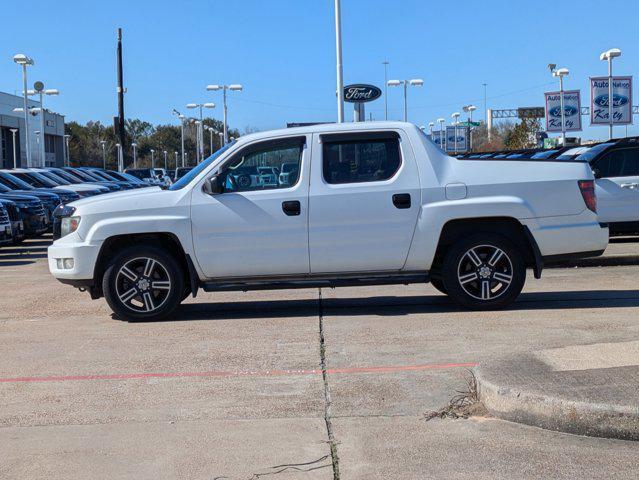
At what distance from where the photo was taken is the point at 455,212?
9336 mm

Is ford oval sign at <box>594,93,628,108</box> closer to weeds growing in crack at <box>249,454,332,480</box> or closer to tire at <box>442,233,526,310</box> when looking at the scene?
tire at <box>442,233,526,310</box>

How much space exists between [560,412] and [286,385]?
220cm

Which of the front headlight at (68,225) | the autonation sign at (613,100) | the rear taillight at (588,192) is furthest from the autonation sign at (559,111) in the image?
the front headlight at (68,225)

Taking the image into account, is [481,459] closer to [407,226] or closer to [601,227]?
[407,226]

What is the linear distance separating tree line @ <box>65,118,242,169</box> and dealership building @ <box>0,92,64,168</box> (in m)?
14.2

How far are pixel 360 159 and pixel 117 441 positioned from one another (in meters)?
4.78

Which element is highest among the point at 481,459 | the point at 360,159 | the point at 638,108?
the point at 638,108

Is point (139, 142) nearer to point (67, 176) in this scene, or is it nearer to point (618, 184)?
point (67, 176)

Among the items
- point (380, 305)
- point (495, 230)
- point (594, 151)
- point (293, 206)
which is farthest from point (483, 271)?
point (594, 151)

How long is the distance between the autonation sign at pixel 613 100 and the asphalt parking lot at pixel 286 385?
23828 mm

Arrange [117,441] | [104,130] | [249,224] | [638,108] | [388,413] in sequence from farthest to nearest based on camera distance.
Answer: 1. [104,130]
2. [638,108]
3. [249,224]
4. [388,413]
5. [117,441]

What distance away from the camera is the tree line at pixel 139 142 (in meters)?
113

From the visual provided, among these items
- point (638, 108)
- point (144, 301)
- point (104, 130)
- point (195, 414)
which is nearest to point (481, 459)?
point (195, 414)

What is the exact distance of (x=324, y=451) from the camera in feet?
17.5
